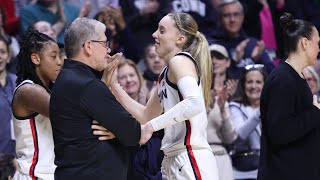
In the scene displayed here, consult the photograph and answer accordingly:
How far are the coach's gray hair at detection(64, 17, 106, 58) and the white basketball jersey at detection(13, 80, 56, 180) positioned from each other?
0.84 m

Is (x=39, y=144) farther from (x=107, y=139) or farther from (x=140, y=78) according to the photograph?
(x=140, y=78)

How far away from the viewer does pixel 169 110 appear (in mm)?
4938

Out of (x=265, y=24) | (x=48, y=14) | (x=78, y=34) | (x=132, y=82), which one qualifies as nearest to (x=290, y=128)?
(x=78, y=34)

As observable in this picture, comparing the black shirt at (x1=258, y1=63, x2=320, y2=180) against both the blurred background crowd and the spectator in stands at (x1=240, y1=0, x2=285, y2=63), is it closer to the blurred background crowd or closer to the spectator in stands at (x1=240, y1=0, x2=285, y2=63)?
the blurred background crowd

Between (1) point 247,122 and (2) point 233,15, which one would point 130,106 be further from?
(2) point 233,15

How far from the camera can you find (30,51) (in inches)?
219

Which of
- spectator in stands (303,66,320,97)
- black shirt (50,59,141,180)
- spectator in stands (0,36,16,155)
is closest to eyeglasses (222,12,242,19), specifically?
spectator in stands (303,66,320,97)

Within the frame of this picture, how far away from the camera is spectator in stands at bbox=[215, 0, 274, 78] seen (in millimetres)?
9195

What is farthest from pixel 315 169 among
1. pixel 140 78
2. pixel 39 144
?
pixel 140 78

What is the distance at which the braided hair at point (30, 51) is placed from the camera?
5.54 meters

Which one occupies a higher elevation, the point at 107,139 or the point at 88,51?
the point at 88,51

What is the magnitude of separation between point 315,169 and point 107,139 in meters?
1.52

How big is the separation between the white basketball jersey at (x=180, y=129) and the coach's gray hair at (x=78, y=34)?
75 centimetres

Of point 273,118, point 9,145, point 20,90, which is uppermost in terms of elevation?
point 20,90
